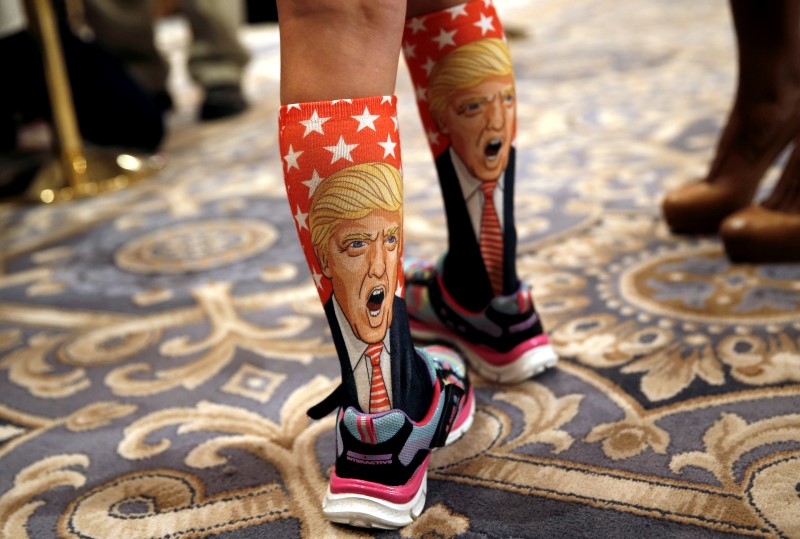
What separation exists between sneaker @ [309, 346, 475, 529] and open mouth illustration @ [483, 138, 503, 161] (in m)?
0.27

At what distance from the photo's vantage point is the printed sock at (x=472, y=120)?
732 mm

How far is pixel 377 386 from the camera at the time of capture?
61 centimetres

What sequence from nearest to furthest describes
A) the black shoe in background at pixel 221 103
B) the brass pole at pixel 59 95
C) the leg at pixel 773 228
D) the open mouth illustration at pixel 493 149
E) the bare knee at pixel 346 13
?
the bare knee at pixel 346 13 < the open mouth illustration at pixel 493 149 < the leg at pixel 773 228 < the brass pole at pixel 59 95 < the black shoe in background at pixel 221 103

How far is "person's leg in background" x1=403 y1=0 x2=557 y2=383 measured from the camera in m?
0.73

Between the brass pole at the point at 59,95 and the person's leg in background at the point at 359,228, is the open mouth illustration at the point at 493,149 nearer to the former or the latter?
the person's leg in background at the point at 359,228

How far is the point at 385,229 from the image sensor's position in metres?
0.58

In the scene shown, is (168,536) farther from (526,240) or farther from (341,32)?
(526,240)

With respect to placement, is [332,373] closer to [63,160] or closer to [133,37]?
[63,160]

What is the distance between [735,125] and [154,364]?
86 cm

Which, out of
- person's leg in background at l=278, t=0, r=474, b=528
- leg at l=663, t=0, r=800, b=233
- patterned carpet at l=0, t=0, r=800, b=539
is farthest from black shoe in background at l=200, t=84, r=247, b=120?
person's leg in background at l=278, t=0, r=474, b=528

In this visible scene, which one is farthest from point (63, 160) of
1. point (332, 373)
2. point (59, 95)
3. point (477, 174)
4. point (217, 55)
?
point (477, 174)

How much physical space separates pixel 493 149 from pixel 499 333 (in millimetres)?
197

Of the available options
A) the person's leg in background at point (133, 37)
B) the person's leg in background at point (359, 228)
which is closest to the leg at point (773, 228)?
the person's leg in background at point (359, 228)

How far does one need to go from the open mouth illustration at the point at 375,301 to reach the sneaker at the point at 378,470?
85 millimetres
